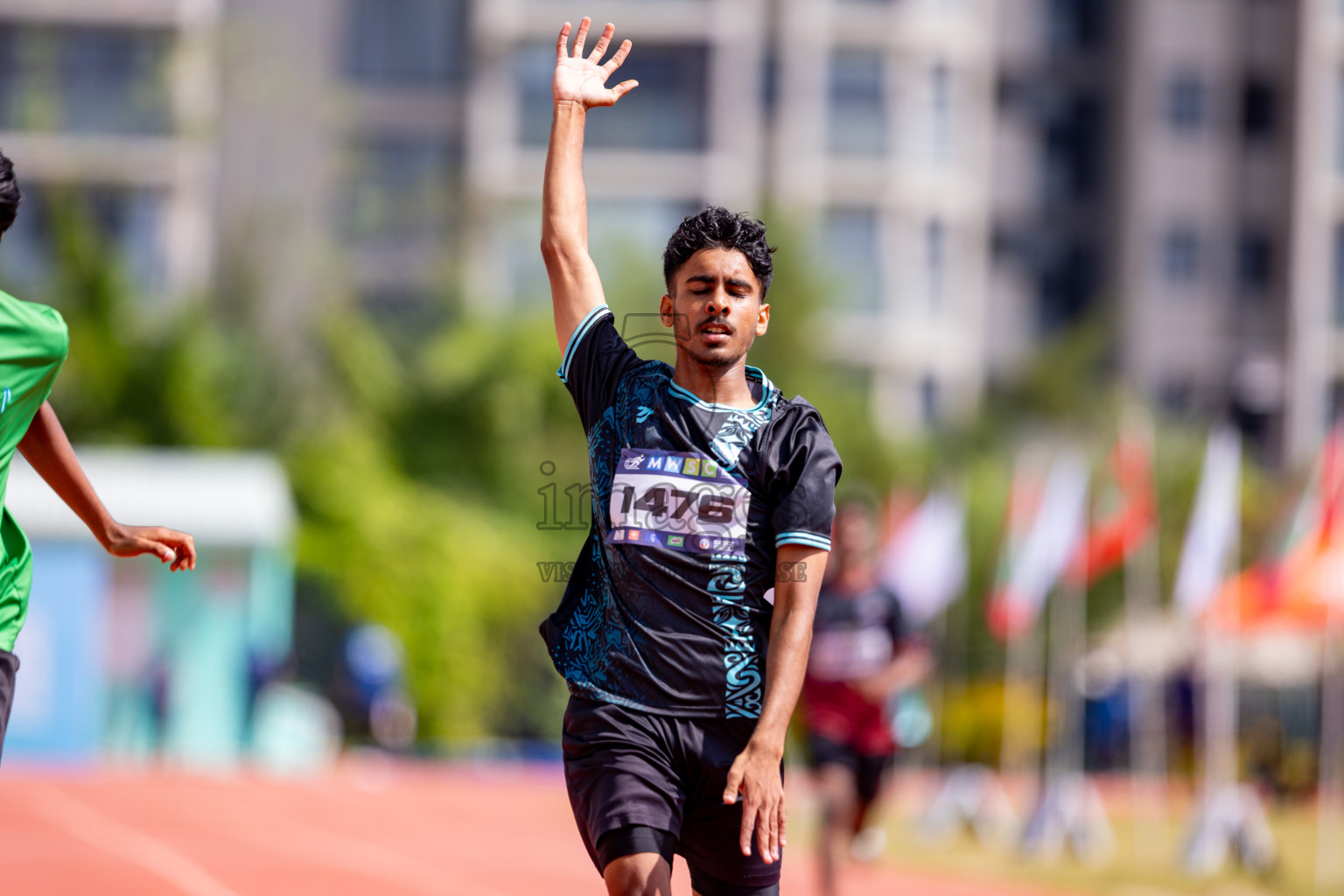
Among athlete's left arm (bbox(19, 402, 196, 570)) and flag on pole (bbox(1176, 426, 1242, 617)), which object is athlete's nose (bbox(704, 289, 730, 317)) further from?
flag on pole (bbox(1176, 426, 1242, 617))

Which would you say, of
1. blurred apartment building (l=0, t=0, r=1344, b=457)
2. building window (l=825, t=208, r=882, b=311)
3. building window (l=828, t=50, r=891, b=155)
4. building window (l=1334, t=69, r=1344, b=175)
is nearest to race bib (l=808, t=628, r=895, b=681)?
blurred apartment building (l=0, t=0, r=1344, b=457)

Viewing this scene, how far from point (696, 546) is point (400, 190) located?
129ft

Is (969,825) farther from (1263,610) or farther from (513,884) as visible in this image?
(513,884)

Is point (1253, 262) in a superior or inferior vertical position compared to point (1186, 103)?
inferior

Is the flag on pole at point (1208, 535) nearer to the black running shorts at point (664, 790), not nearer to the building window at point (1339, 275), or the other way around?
the black running shorts at point (664, 790)

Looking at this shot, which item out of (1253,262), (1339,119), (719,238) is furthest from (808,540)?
(1253,262)

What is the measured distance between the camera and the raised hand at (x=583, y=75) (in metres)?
4.43

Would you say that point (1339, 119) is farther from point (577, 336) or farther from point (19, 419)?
point (19, 419)

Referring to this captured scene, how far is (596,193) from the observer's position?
42.3m

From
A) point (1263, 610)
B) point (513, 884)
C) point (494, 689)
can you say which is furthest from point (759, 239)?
point (494, 689)

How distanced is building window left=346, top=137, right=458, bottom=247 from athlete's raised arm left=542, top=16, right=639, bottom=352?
1426 inches

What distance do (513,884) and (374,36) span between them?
3807cm

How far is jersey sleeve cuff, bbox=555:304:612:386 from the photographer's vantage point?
4.28 m

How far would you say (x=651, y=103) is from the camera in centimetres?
4259
